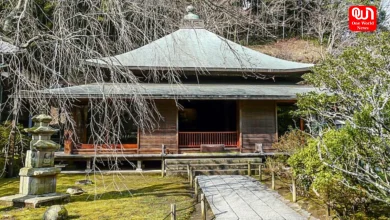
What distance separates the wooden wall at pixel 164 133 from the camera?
13805 millimetres

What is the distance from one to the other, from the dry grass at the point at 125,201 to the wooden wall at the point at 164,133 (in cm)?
256

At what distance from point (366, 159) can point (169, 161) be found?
8.66 m

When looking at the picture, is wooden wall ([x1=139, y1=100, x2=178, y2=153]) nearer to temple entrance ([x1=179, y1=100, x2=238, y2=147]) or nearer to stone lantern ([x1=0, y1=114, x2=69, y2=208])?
temple entrance ([x1=179, y1=100, x2=238, y2=147])

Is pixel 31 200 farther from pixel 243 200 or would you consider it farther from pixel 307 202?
pixel 307 202

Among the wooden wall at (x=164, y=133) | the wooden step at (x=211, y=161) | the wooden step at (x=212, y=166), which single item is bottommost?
the wooden step at (x=212, y=166)

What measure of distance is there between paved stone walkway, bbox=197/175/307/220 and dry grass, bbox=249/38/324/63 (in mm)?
26585

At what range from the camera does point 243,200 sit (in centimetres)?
772

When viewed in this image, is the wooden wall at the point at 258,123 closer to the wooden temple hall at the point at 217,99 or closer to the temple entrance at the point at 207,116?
the wooden temple hall at the point at 217,99

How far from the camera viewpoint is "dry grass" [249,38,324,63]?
112 ft

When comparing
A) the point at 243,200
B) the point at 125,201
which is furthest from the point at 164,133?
the point at 243,200

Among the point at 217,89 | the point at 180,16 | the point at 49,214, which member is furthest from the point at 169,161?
the point at 180,16

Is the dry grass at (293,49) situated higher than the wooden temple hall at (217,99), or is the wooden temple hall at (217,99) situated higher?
the dry grass at (293,49)
